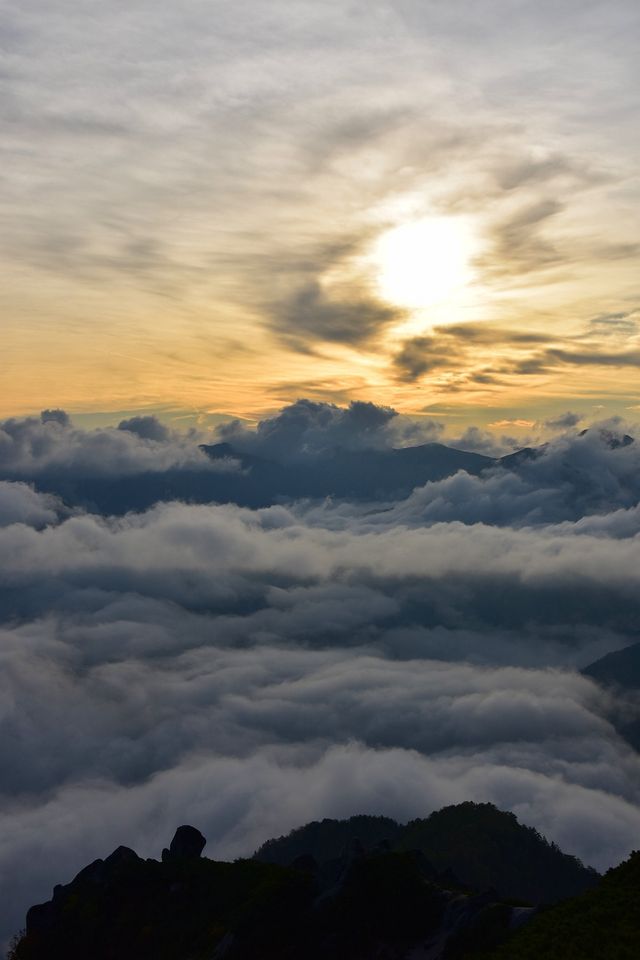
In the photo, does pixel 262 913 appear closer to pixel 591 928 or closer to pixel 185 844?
pixel 185 844

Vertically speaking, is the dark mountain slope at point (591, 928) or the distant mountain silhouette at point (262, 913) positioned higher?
the dark mountain slope at point (591, 928)

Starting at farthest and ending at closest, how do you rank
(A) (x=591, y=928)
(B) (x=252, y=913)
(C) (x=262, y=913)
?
(C) (x=262, y=913)
(B) (x=252, y=913)
(A) (x=591, y=928)

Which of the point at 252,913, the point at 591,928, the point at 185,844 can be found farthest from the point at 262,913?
the point at 591,928

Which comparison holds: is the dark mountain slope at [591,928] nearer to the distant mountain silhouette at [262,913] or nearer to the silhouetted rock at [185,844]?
the distant mountain silhouette at [262,913]

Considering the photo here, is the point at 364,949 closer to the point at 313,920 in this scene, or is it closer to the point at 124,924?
the point at 313,920

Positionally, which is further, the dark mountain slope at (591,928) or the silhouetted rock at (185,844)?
the silhouetted rock at (185,844)

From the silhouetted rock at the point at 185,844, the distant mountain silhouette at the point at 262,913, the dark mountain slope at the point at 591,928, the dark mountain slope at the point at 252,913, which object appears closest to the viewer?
the dark mountain slope at the point at 591,928

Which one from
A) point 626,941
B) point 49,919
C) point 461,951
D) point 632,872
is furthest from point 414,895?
point 49,919

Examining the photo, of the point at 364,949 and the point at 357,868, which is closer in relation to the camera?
the point at 364,949

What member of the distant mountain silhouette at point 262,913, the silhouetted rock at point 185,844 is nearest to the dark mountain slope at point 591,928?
the distant mountain silhouette at point 262,913

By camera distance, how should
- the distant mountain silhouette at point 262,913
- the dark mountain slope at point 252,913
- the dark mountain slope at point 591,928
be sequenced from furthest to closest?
the dark mountain slope at point 252,913, the distant mountain silhouette at point 262,913, the dark mountain slope at point 591,928

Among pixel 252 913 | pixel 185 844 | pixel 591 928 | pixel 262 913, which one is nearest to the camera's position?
pixel 591 928
